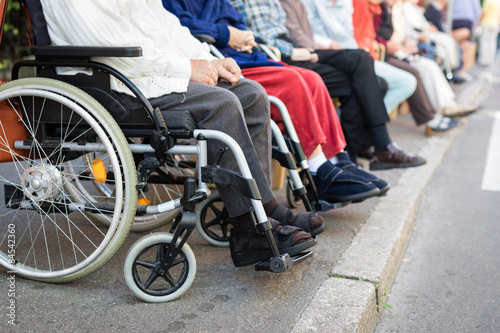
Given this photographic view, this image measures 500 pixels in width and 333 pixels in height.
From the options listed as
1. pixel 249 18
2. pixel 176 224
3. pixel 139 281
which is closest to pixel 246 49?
pixel 249 18

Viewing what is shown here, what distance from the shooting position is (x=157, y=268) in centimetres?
230

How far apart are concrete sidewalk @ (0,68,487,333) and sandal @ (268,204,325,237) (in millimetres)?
218

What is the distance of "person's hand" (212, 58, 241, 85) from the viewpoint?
107 inches

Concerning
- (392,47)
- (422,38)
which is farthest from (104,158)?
(422,38)

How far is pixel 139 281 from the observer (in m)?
2.30

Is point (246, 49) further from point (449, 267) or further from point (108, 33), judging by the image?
point (449, 267)

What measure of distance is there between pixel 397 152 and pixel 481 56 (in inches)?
606

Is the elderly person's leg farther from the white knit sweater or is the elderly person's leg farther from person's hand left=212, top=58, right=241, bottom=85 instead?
person's hand left=212, top=58, right=241, bottom=85

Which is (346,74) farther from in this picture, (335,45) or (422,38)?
(422,38)

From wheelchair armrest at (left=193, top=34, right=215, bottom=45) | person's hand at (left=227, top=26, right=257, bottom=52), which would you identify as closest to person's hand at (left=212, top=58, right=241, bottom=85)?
wheelchair armrest at (left=193, top=34, right=215, bottom=45)

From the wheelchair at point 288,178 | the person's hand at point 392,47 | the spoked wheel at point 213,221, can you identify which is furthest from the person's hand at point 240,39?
the person's hand at point 392,47

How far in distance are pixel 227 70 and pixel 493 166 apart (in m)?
3.86

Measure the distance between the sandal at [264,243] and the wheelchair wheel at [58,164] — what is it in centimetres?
51

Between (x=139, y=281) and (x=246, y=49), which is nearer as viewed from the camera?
(x=139, y=281)
